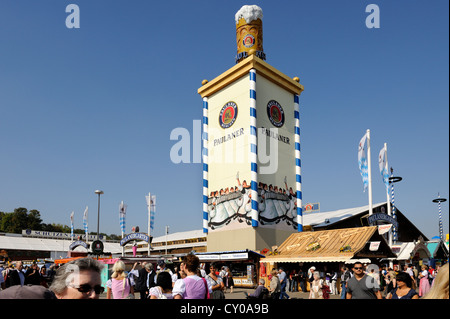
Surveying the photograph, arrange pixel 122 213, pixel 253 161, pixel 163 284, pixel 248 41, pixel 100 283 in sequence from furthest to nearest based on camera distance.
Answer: pixel 122 213 → pixel 248 41 → pixel 253 161 → pixel 163 284 → pixel 100 283

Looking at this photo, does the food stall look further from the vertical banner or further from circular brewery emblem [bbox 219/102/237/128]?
the vertical banner

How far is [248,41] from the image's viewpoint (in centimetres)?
3741

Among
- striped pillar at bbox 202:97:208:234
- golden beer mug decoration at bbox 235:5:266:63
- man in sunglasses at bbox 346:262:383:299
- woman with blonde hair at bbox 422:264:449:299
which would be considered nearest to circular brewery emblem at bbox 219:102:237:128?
striped pillar at bbox 202:97:208:234

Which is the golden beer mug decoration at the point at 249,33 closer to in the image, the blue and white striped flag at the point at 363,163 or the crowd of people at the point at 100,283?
the blue and white striped flag at the point at 363,163

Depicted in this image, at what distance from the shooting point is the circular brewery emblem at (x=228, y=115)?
117 ft

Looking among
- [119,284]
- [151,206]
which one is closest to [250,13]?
[151,206]

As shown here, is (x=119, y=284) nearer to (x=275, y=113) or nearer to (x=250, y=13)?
(x=275, y=113)

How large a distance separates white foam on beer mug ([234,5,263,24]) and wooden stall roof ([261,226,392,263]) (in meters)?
20.2

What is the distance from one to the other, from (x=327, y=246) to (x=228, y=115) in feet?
50.2

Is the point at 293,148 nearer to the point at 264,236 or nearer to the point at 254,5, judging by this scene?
the point at 264,236

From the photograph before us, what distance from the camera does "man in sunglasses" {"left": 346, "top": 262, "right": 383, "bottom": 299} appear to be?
725 centimetres

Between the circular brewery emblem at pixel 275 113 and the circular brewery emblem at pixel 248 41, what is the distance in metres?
5.71

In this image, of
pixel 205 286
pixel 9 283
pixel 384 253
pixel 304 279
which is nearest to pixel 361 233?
pixel 384 253
